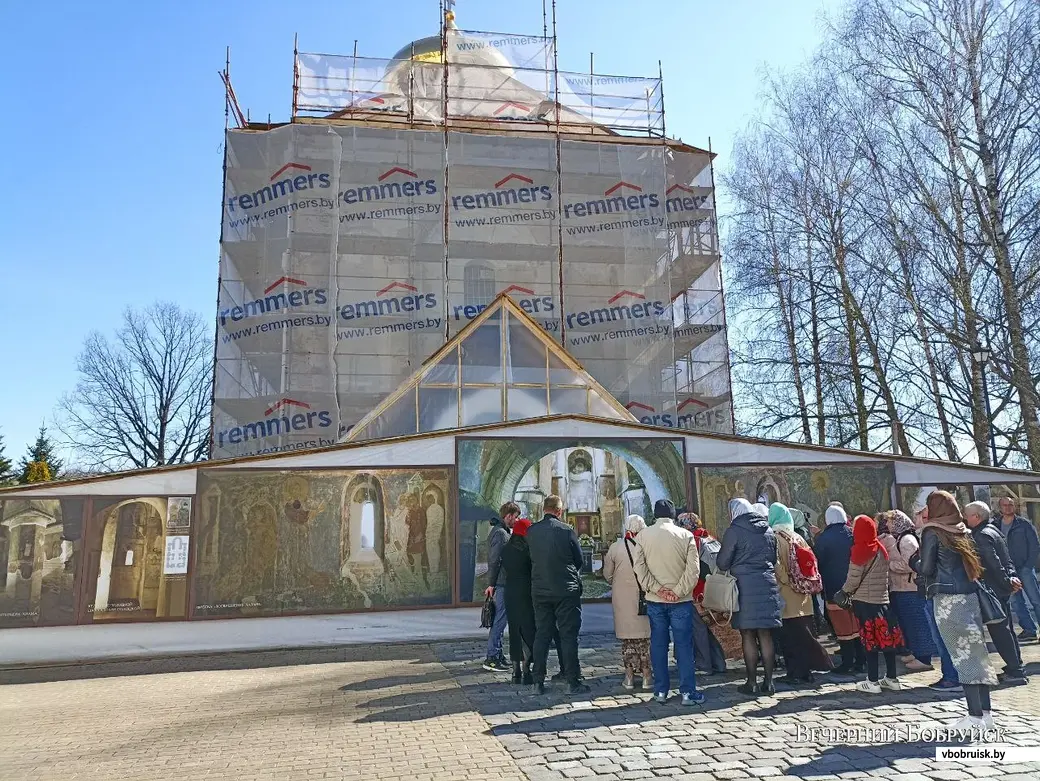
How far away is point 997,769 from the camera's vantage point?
436 centimetres

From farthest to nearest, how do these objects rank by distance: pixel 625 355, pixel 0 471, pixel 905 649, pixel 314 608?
1. pixel 0 471
2. pixel 625 355
3. pixel 314 608
4. pixel 905 649

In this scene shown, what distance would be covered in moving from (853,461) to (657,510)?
6.96 meters

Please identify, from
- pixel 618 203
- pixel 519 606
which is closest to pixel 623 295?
pixel 618 203

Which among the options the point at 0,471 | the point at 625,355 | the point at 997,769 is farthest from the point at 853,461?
the point at 0,471

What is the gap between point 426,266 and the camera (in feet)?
73.2

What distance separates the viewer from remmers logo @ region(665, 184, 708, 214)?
24.0m

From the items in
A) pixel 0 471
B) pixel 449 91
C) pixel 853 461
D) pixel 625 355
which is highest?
pixel 449 91

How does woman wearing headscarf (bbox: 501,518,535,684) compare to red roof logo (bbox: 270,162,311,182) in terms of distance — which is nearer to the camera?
woman wearing headscarf (bbox: 501,518,535,684)

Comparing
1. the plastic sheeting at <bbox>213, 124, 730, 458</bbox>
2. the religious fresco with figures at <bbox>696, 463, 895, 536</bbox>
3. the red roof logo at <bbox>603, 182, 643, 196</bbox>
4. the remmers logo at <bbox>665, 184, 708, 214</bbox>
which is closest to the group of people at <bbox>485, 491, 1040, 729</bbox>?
the religious fresco with figures at <bbox>696, 463, 895, 536</bbox>

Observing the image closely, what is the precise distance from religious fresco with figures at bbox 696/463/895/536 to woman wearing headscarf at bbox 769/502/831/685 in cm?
450

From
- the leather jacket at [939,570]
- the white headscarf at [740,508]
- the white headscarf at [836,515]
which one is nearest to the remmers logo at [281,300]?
the white headscarf at [836,515]

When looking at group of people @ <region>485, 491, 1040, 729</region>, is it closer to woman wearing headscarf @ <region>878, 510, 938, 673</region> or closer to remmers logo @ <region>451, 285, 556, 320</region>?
woman wearing headscarf @ <region>878, 510, 938, 673</region>

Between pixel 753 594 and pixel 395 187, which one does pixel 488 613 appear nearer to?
pixel 753 594

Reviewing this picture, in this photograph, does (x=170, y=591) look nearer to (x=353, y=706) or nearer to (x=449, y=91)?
(x=353, y=706)
